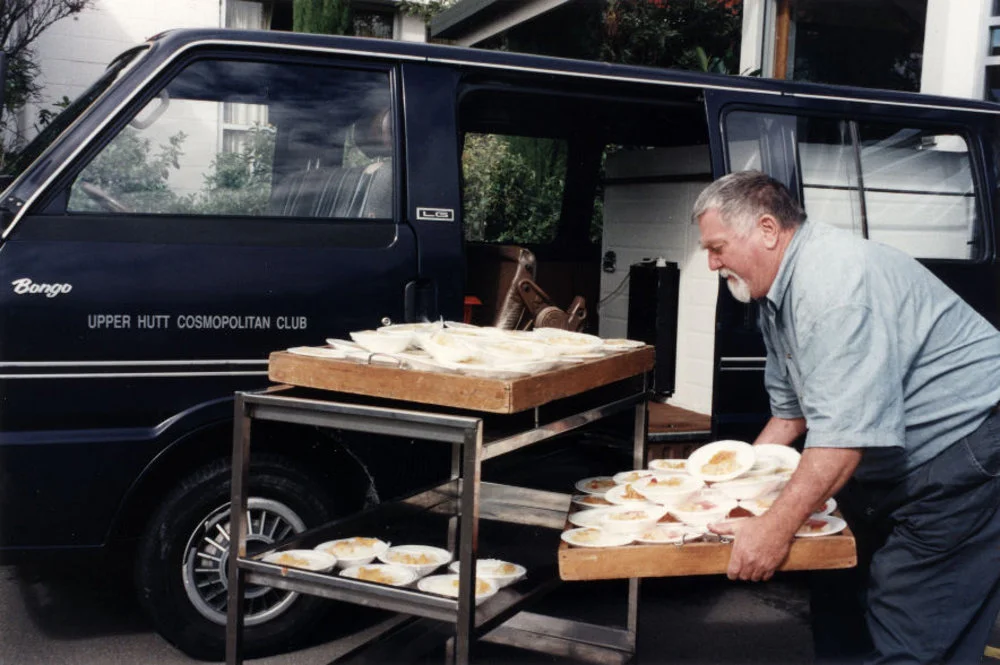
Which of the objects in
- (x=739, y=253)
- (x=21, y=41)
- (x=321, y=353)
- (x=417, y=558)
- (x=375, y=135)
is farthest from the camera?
(x=21, y=41)

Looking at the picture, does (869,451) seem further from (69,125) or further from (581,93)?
(69,125)

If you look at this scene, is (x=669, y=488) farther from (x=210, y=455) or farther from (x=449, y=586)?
(x=210, y=455)

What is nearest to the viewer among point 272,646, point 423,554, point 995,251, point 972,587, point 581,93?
point 972,587

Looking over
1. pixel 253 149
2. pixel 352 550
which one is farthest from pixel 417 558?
pixel 253 149

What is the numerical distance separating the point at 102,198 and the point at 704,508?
89.1 inches

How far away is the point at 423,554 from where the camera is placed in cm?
324

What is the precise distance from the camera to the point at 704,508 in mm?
2885

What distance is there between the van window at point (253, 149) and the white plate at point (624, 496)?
4.95ft

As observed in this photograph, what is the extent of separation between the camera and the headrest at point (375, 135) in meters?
4.09

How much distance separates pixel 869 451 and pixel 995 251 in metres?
2.88

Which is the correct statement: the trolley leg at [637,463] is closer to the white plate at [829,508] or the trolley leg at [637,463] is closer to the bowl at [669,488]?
the bowl at [669,488]

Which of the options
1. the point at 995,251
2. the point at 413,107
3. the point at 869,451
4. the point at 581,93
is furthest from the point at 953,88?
the point at 869,451

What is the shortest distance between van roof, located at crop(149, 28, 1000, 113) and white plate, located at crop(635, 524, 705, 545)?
2.08 m

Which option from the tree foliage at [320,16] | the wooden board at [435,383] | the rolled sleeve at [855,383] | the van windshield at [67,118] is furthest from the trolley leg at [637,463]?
the tree foliage at [320,16]
